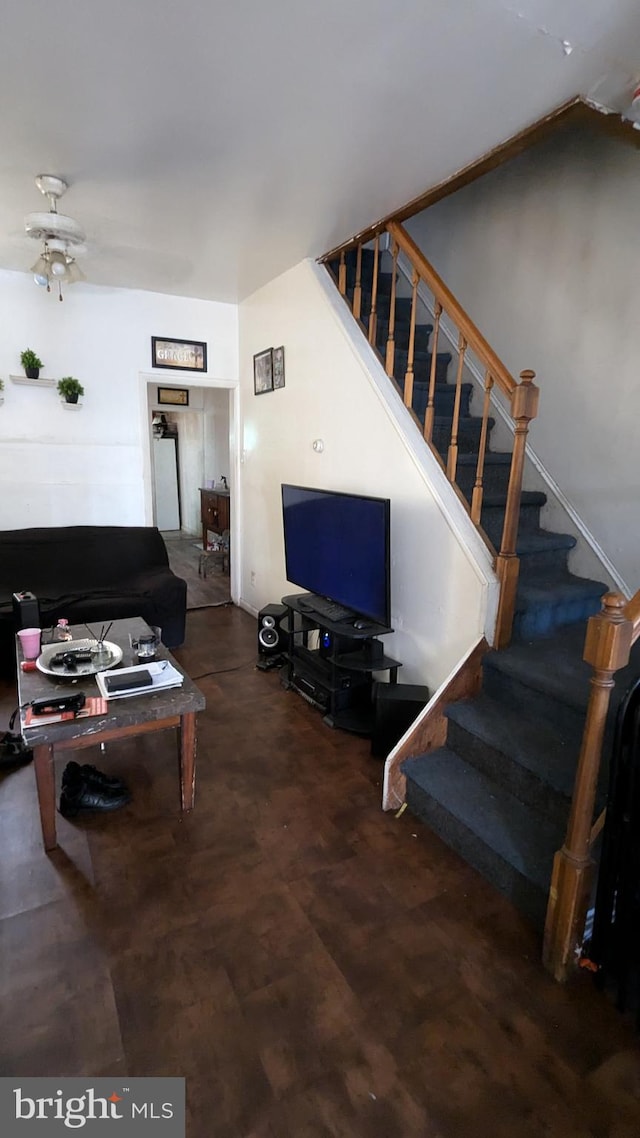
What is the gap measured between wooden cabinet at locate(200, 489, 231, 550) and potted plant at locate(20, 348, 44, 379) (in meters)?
2.50

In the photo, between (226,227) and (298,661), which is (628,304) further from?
(298,661)

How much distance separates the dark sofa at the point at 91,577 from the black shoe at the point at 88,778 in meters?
1.35

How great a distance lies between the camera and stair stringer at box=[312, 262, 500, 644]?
2283mm

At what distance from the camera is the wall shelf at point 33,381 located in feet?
12.3

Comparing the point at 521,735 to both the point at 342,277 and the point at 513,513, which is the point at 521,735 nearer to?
the point at 513,513

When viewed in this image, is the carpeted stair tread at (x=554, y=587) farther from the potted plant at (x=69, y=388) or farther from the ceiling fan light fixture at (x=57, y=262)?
the potted plant at (x=69, y=388)

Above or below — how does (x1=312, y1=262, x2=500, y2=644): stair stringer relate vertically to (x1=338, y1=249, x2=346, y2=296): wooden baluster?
below

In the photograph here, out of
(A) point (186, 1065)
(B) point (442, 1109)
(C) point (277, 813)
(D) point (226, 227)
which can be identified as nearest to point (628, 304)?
(D) point (226, 227)

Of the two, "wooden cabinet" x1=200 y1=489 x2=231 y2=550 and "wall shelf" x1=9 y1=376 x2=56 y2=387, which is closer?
"wall shelf" x1=9 y1=376 x2=56 y2=387

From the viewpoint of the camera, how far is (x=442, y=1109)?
1.19m

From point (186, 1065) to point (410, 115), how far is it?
2.93 m

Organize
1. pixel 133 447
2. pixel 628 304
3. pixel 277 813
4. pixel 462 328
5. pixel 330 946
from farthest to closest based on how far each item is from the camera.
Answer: pixel 133 447 → pixel 628 304 → pixel 462 328 → pixel 277 813 → pixel 330 946

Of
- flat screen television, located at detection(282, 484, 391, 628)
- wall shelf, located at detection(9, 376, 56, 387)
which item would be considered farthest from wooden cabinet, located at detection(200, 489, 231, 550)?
flat screen television, located at detection(282, 484, 391, 628)

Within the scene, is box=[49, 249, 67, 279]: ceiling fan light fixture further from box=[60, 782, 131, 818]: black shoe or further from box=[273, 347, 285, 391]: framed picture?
box=[60, 782, 131, 818]: black shoe
